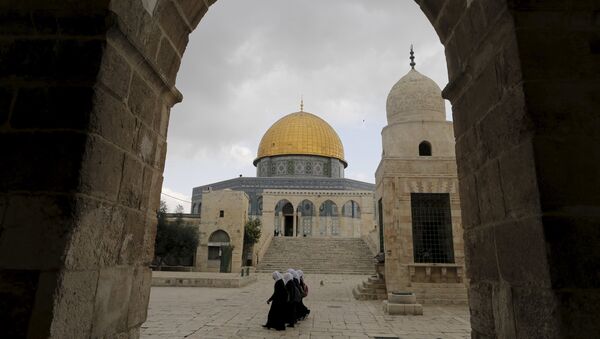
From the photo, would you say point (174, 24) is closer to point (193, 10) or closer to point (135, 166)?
point (193, 10)

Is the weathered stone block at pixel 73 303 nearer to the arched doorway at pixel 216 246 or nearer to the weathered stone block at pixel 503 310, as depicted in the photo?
the weathered stone block at pixel 503 310

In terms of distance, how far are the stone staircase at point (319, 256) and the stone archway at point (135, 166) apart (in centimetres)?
1782

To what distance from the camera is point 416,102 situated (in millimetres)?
11875

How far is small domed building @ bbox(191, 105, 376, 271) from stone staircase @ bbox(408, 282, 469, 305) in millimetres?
11999

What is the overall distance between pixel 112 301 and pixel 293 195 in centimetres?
2831

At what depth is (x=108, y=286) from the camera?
1950 millimetres

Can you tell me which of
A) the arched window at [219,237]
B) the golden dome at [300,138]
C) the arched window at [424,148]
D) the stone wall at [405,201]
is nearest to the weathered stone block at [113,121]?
the stone wall at [405,201]

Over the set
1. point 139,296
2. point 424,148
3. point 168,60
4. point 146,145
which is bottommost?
point 139,296

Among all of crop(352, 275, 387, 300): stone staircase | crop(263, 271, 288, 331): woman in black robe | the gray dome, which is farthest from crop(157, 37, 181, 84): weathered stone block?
the gray dome

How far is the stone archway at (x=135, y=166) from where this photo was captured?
154cm

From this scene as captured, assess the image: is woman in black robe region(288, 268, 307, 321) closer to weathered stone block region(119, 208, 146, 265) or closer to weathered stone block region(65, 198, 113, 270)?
weathered stone block region(119, 208, 146, 265)

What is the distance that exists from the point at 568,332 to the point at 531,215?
47 centimetres

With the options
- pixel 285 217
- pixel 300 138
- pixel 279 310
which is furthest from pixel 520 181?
pixel 300 138

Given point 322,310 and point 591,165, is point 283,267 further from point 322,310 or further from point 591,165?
point 591,165
